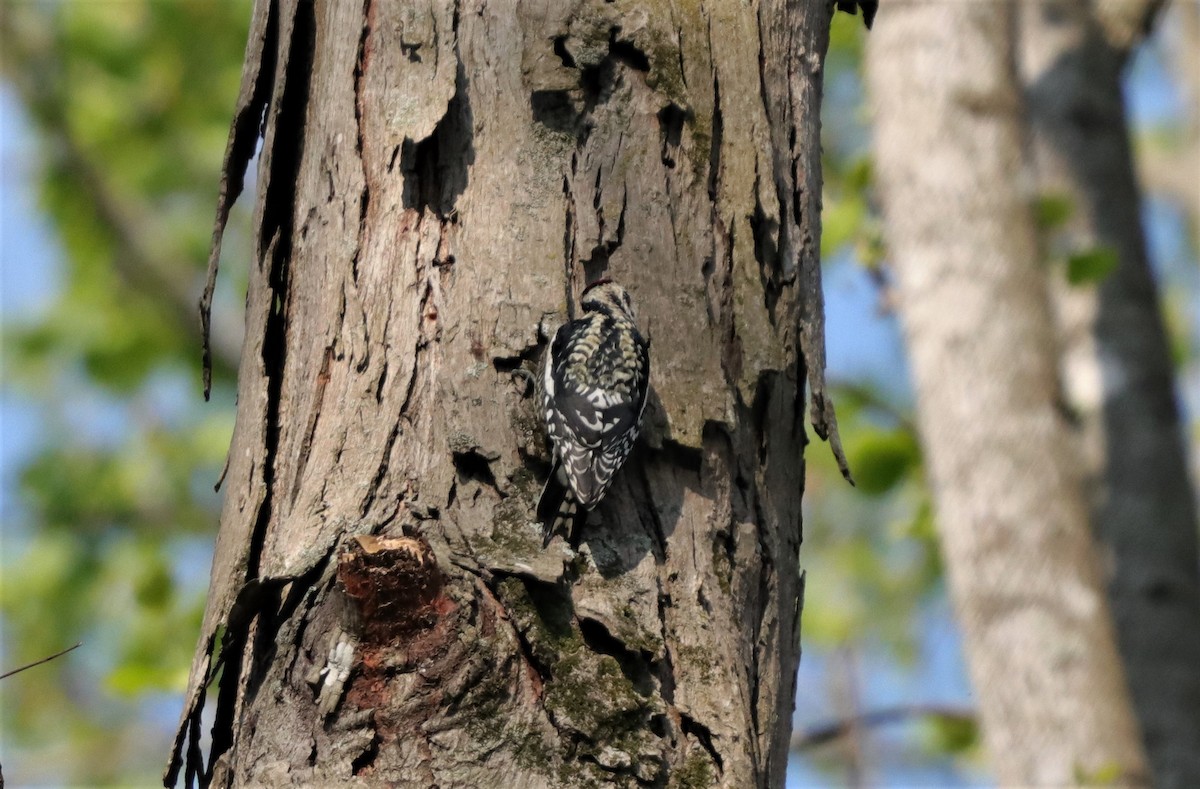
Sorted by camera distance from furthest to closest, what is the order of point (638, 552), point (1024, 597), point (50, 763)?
point (50, 763)
point (1024, 597)
point (638, 552)

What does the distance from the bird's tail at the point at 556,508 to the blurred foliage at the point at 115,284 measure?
280 inches

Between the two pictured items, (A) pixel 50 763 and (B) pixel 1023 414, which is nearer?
(B) pixel 1023 414

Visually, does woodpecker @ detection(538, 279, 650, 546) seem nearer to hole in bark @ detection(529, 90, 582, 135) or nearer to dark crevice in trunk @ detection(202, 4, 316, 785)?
hole in bark @ detection(529, 90, 582, 135)

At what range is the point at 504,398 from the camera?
223cm

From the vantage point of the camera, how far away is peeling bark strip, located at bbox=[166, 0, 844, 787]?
1.92 metres

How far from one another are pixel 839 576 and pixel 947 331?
593cm

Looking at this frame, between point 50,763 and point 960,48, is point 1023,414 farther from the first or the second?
point 50,763

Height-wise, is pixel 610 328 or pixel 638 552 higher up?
pixel 610 328

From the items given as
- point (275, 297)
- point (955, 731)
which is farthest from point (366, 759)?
point (955, 731)

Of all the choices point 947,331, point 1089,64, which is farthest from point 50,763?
point 1089,64

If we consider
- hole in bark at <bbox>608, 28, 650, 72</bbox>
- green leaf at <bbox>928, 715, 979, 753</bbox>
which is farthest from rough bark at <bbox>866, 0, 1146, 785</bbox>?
hole in bark at <bbox>608, 28, 650, 72</bbox>

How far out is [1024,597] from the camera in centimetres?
490

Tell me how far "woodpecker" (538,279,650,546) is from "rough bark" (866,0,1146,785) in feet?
8.62

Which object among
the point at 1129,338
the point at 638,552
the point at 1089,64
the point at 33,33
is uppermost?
the point at 33,33
